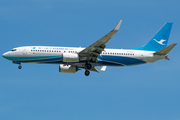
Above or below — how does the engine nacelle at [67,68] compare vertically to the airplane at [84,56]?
below

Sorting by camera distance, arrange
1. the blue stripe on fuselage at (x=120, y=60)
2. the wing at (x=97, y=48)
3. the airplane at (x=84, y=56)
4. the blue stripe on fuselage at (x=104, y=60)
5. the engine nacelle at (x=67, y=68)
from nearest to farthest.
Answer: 1. the wing at (x=97, y=48)
2. the airplane at (x=84, y=56)
3. the blue stripe on fuselage at (x=104, y=60)
4. the blue stripe on fuselage at (x=120, y=60)
5. the engine nacelle at (x=67, y=68)

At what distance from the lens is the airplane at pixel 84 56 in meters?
53.5

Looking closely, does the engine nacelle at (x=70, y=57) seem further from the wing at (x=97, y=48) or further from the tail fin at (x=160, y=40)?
the tail fin at (x=160, y=40)

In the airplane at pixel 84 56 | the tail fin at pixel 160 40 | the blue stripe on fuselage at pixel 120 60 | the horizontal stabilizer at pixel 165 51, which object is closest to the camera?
the horizontal stabilizer at pixel 165 51

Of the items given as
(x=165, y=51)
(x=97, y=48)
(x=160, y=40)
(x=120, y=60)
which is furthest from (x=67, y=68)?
(x=160, y=40)

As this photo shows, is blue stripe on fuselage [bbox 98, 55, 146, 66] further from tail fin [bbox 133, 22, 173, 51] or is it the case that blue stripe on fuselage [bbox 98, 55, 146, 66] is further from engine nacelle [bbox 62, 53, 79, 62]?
engine nacelle [bbox 62, 53, 79, 62]

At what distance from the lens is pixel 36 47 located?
55.2m

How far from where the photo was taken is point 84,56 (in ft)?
178

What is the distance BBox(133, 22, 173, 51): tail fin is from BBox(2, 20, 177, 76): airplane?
0.78 feet

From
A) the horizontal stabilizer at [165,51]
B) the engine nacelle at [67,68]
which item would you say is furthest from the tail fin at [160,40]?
the engine nacelle at [67,68]

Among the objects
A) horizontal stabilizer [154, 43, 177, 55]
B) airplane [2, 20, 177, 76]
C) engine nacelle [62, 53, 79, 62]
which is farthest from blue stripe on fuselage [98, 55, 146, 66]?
engine nacelle [62, 53, 79, 62]

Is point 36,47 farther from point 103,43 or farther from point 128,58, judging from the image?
point 128,58

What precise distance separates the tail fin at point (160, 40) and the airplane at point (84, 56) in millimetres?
239

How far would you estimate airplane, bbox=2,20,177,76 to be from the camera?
53.5 m
